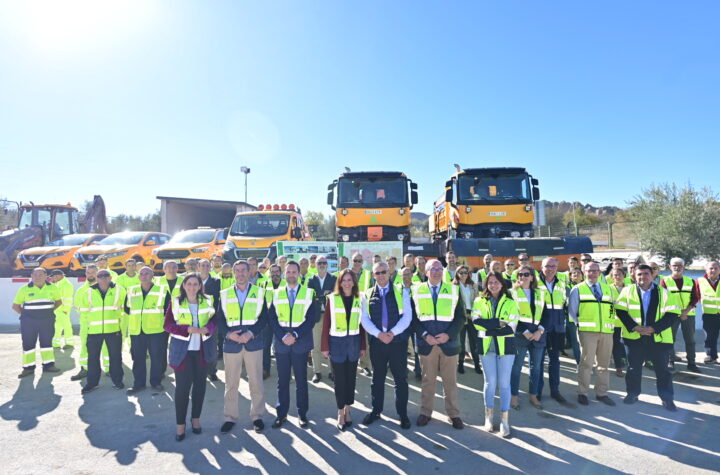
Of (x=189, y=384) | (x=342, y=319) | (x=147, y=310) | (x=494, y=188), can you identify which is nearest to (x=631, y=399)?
(x=342, y=319)

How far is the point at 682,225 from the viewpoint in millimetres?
18484

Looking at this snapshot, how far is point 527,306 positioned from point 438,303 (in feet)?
3.59

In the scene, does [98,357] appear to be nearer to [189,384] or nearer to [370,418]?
[189,384]

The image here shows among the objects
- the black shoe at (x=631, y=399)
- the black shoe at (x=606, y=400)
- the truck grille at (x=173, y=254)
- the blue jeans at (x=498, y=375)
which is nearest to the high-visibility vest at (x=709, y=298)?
the black shoe at (x=631, y=399)

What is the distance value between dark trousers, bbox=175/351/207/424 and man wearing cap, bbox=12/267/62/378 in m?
3.83

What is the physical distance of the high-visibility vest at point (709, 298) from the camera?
628cm

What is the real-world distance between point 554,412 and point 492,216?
259 inches

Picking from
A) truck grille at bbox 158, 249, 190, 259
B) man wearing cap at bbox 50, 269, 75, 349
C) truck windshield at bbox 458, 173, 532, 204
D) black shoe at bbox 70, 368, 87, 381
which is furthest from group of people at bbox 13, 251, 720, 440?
truck grille at bbox 158, 249, 190, 259

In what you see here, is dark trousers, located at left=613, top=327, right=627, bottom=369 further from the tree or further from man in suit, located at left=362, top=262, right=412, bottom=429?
the tree

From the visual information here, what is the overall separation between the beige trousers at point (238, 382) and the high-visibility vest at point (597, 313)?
403 centimetres

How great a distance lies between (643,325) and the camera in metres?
4.77

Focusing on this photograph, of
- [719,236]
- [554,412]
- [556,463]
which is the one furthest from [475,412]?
[719,236]

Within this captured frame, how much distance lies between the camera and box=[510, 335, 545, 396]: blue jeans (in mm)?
4496

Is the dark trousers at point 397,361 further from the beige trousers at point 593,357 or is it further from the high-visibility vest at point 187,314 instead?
the beige trousers at point 593,357
